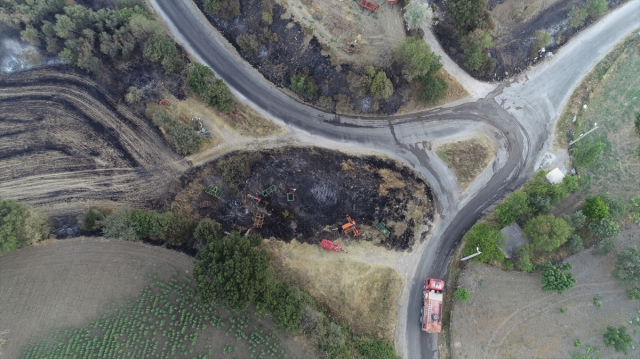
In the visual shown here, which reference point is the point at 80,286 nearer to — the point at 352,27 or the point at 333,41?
the point at 333,41

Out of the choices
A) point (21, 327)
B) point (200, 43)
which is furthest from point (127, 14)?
point (21, 327)

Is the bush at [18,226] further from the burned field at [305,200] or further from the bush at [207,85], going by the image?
the bush at [207,85]

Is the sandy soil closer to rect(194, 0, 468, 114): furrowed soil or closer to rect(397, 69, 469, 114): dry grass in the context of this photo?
rect(194, 0, 468, 114): furrowed soil

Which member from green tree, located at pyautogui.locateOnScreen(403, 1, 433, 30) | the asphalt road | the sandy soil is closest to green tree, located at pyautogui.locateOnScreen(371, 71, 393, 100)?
the sandy soil

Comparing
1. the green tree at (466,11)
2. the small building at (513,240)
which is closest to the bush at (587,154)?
the small building at (513,240)

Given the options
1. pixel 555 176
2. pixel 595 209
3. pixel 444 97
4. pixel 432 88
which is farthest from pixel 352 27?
pixel 595 209
